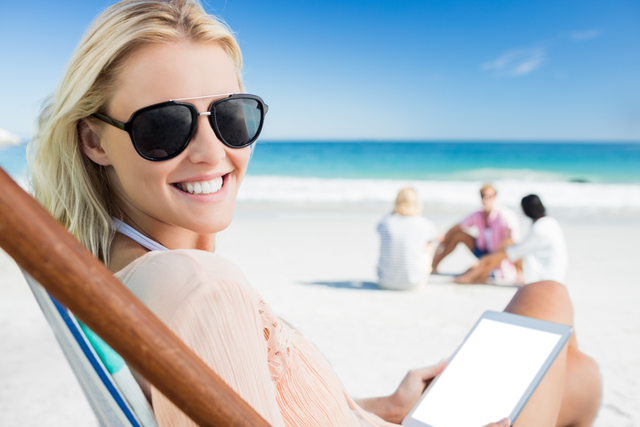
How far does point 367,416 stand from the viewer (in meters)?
1.45

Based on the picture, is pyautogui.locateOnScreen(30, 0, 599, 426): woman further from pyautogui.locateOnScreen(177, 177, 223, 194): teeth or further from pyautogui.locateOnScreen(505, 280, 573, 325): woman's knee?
pyautogui.locateOnScreen(505, 280, 573, 325): woman's knee

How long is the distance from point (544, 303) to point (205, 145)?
4.86 feet

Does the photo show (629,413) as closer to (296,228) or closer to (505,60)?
(296,228)

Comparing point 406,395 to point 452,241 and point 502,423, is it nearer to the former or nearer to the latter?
point 502,423

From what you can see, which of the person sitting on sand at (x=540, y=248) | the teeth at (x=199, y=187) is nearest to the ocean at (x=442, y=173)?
the person sitting on sand at (x=540, y=248)

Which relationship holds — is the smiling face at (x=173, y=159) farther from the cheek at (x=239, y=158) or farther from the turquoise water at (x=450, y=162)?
the turquoise water at (x=450, y=162)

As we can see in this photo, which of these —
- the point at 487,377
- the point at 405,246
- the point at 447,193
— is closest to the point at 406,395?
the point at 487,377

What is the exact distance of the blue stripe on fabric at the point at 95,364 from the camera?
0.87m

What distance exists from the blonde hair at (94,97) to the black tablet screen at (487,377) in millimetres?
1170

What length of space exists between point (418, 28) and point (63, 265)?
6798 centimetres

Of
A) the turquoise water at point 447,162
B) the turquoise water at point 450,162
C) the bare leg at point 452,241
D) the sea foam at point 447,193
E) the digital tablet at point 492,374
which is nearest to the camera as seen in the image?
the digital tablet at point 492,374

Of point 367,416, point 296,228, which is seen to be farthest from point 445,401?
point 296,228

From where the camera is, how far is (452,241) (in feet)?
23.3

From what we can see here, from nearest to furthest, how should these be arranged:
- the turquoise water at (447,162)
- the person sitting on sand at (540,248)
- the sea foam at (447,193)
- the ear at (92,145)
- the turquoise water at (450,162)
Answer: the ear at (92,145), the person sitting on sand at (540,248), the sea foam at (447,193), the turquoise water at (447,162), the turquoise water at (450,162)
